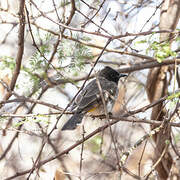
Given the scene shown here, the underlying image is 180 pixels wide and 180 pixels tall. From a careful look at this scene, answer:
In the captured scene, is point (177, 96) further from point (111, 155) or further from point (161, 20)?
point (111, 155)

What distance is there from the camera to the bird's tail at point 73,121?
4016mm

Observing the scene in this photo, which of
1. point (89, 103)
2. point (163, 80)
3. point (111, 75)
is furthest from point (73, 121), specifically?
point (163, 80)

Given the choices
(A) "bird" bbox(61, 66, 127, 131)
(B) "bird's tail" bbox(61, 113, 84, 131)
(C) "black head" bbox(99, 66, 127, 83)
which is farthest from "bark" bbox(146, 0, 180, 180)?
(B) "bird's tail" bbox(61, 113, 84, 131)

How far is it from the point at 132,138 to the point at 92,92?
2.47m

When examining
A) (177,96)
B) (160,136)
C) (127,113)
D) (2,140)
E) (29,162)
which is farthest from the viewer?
(2,140)

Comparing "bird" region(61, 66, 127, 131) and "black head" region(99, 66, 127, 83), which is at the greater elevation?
"black head" region(99, 66, 127, 83)

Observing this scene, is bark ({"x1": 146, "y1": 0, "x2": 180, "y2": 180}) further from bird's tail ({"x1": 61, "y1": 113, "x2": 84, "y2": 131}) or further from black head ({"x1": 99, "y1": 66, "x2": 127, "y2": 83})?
bird's tail ({"x1": 61, "y1": 113, "x2": 84, "y2": 131})

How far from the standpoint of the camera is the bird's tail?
4.02 meters

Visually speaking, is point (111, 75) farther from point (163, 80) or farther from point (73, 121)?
point (73, 121)

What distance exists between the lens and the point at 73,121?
404cm

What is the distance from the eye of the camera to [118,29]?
193 inches

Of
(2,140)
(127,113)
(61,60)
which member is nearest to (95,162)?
(2,140)

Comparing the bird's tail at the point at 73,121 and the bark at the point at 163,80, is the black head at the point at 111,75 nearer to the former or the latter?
the bark at the point at 163,80

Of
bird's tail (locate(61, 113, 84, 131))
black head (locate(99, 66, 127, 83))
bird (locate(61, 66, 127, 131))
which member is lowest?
bird's tail (locate(61, 113, 84, 131))
